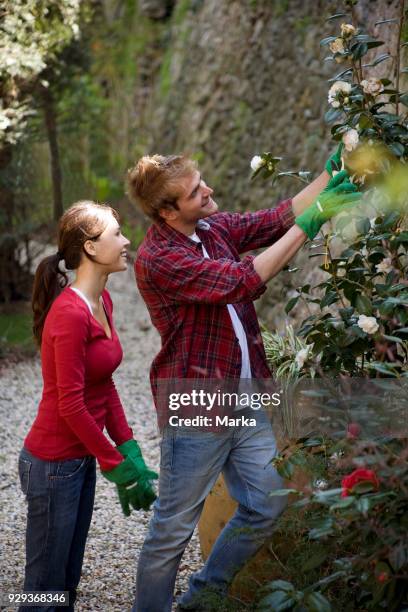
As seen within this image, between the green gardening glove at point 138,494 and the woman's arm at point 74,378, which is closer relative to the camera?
the woman's arm at point 74,378

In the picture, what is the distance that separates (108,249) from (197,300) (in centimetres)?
35

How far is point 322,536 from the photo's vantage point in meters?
2.07

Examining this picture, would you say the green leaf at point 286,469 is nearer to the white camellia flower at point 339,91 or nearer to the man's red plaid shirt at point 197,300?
the man's red plaid shirt at point 197,300

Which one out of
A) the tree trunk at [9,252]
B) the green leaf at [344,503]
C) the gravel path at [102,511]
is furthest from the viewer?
the tree trunk at [9,252]

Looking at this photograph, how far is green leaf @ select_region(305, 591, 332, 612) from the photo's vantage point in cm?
203

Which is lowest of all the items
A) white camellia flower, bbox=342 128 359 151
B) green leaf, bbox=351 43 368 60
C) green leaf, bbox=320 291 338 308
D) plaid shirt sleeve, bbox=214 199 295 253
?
green leaf, bbox=320 291 338 308

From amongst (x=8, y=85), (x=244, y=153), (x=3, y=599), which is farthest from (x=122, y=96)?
(x=3, y=599)

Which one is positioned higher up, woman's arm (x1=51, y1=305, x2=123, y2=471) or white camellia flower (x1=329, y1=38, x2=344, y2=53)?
white camellia flower (x1=329, y1=38, x2=344, y2=53)

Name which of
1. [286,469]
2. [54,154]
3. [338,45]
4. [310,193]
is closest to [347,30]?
[338,45]

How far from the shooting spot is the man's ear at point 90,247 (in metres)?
2.76

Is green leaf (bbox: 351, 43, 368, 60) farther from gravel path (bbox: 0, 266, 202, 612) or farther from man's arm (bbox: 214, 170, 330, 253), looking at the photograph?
gravel path (bbox: 0, 266, 202, 612)

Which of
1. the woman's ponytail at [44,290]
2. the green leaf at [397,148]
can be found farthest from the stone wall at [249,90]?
the woman's ponytail at [44,290]

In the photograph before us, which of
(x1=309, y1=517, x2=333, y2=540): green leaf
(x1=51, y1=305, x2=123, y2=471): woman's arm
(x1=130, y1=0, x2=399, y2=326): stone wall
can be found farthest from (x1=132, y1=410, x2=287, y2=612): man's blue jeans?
(x1=130, y1=0, x2=399, y2=326): stone wall

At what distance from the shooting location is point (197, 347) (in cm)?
269
